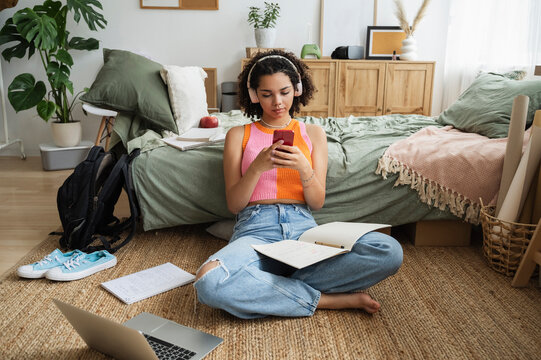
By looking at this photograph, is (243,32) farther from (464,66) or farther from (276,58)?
(276,58)

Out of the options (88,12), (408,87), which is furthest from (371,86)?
(88,12)

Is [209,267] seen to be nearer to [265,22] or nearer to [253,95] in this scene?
[253,95]

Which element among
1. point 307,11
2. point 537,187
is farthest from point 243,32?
point 537,187

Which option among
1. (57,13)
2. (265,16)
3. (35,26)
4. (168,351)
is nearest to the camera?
(168,351)

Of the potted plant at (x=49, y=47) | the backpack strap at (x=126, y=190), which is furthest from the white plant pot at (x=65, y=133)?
the backpack strap at (x=126, y=190)

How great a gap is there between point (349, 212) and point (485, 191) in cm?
55

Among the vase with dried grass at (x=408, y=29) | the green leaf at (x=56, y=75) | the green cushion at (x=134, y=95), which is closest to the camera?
the green cushion at (x=134, y=95)

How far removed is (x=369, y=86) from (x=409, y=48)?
0.46 meters

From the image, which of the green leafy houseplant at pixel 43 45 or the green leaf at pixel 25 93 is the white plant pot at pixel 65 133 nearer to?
the green leafy houseplant at pixel 43 45

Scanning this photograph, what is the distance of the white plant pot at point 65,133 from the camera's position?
3.62 m

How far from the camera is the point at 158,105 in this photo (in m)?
2.39

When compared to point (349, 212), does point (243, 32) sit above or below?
above

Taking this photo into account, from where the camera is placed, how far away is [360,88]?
393 centimetres

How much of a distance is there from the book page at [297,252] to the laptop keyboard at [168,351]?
1.14ft
